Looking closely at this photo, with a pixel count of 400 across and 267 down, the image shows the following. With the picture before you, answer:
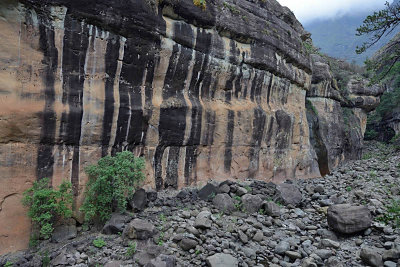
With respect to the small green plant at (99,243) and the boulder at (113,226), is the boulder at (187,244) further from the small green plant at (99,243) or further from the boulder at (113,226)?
the small green plant at (99,243)

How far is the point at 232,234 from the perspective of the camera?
714cm

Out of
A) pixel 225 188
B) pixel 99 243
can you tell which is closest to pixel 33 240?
pixel 99 243

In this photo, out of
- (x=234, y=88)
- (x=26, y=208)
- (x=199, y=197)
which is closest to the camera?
(x=26, y=208)

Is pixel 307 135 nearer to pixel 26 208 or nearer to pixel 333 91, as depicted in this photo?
pixel 333 91

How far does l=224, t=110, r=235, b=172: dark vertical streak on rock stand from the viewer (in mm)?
10758

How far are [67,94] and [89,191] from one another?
271 cm

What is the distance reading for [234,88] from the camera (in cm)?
1140

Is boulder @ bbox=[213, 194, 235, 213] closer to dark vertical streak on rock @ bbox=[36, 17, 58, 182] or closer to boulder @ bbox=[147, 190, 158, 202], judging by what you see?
boulder @ bbox=[147, 190, 158, 202]

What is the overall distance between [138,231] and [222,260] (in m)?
2.14

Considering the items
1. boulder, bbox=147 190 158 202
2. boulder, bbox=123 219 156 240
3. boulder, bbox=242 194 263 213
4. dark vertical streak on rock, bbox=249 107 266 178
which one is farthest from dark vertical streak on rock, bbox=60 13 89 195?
dark vertical streak on rock, bbox=249 107 266 178

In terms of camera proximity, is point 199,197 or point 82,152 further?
point 199,197

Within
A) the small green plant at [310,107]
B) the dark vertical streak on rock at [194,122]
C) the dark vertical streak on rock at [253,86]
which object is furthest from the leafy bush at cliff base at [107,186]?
the small green plant at [310,107]

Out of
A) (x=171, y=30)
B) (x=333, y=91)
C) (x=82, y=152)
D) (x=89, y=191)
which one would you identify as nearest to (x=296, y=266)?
(x=89, y=191)

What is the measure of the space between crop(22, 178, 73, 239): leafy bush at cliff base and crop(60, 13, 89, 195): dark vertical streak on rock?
476 millimetres
